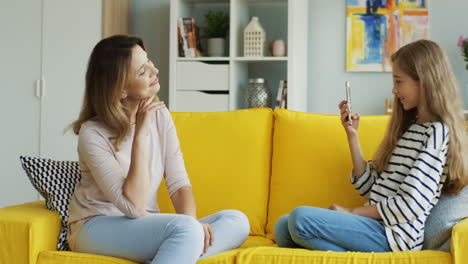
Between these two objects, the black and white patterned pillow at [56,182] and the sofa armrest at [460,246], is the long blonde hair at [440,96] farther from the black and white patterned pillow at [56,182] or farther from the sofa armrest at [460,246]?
the black and white patterned pillow at [56,182]

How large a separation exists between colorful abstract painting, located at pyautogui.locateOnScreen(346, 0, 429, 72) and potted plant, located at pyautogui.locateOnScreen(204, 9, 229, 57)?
0.82 m

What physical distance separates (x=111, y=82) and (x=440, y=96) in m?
1.04

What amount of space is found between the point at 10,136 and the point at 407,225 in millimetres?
2831

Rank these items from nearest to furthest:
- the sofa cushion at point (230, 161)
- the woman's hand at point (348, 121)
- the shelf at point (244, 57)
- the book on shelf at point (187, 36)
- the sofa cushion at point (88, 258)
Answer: the sofa cushion at point (88, 258)
the woman's hand at point (348, 121)
the sofa cushion at point (230, 161)
the shelf at point (244, 57)
the book on shelf at point (187, 36)

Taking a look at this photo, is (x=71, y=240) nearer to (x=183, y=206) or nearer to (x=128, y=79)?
(x=183, y=206)

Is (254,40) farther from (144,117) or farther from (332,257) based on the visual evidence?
(332,257)

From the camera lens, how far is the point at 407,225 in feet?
6.22

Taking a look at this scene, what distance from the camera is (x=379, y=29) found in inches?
161

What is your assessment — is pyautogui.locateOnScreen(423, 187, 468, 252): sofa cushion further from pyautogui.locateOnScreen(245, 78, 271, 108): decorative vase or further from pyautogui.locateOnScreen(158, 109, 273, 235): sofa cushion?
pyautogui.locateOnScreen(245, 78, 271, 108): decorative vase

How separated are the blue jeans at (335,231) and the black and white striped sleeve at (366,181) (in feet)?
0.69

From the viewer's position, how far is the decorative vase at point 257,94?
13.1 ft

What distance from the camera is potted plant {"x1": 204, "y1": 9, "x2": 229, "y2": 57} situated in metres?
4.11

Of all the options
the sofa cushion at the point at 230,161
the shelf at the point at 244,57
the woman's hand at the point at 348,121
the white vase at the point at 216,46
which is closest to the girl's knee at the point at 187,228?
the sofa cushion at the point at 230,161

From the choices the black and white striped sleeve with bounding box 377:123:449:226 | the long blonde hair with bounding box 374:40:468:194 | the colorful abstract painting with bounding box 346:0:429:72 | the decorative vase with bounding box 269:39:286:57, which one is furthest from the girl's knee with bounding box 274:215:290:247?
the colorful abstract painting with bounding box 346:0:429:72
